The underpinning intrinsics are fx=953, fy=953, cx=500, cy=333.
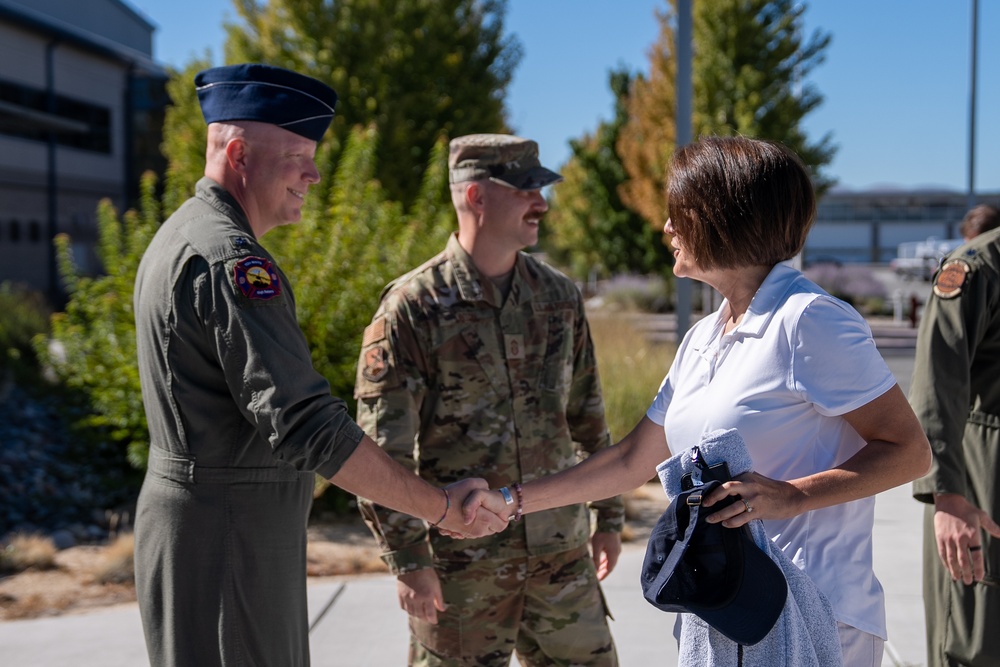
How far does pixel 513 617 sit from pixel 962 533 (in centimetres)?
136

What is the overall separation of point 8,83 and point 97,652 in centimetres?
2781

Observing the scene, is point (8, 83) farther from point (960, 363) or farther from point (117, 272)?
point (960, 363)

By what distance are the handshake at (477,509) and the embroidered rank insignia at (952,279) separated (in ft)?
4.61

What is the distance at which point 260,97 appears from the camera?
246cm

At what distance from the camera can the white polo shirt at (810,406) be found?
1.90 m

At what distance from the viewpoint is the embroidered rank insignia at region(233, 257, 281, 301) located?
2.18 meters

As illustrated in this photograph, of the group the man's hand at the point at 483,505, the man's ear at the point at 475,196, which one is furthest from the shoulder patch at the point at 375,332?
the man's hand at the point at 483,505

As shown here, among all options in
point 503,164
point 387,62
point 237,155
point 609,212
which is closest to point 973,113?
point 609,212

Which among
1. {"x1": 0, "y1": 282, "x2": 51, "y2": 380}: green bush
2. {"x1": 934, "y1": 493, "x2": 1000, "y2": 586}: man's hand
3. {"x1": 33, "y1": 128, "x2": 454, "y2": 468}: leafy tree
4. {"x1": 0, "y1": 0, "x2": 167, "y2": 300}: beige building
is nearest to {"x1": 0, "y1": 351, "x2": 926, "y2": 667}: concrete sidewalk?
{"x1": 934, "y1": 493, "x2": 1000, "y2": 586}: man's hand

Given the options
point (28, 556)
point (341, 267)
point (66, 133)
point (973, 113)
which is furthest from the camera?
point (66, 133)

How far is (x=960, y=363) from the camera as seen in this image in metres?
2.79

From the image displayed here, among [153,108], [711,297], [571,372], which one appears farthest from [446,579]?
[153,108]

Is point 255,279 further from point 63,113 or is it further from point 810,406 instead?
point 63,113

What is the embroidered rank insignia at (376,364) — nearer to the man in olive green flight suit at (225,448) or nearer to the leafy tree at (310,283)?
the man in olive green flight suit at (225,448)
